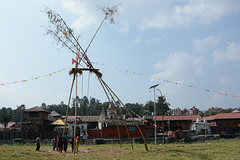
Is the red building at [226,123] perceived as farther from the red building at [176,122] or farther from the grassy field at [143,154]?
the grassy field at [143,154]

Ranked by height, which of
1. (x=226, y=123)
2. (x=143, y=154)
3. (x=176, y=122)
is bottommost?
(x=226, y=123)

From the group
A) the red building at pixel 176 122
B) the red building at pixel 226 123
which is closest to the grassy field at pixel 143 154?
the red building at pixel 176 122

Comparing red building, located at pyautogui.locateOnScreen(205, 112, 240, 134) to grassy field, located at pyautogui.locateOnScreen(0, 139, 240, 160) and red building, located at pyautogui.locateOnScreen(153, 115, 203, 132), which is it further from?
grassy field, located at pyautogui.locateOnScreen(0, 139, 240, 160)

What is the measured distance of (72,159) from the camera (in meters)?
11.6

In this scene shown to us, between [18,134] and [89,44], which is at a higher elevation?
[89,44]

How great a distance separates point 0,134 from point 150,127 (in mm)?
31337

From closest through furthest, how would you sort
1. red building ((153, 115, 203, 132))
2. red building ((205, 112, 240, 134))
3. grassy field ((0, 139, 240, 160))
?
→ grassy field ((0, 139, 240, 160)) < red building ((205, 112, 240, 134)) < red building ((153, 115, 203, 132))

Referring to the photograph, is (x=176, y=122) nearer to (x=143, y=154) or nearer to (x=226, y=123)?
(x=226, y=123)

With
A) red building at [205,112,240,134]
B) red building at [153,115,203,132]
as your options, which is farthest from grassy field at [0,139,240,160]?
red building at [205,112,240,134]

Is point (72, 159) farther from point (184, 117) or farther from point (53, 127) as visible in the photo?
point (184, 117)

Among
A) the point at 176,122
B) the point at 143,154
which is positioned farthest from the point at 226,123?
the point at 143,154

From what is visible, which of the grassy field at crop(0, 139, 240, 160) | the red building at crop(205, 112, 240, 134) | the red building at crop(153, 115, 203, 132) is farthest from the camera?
the red building at crop(153, 115, 203, 132)

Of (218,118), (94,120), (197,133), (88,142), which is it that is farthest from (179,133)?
(94,120)

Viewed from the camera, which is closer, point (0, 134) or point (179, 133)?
point (0, 134)
